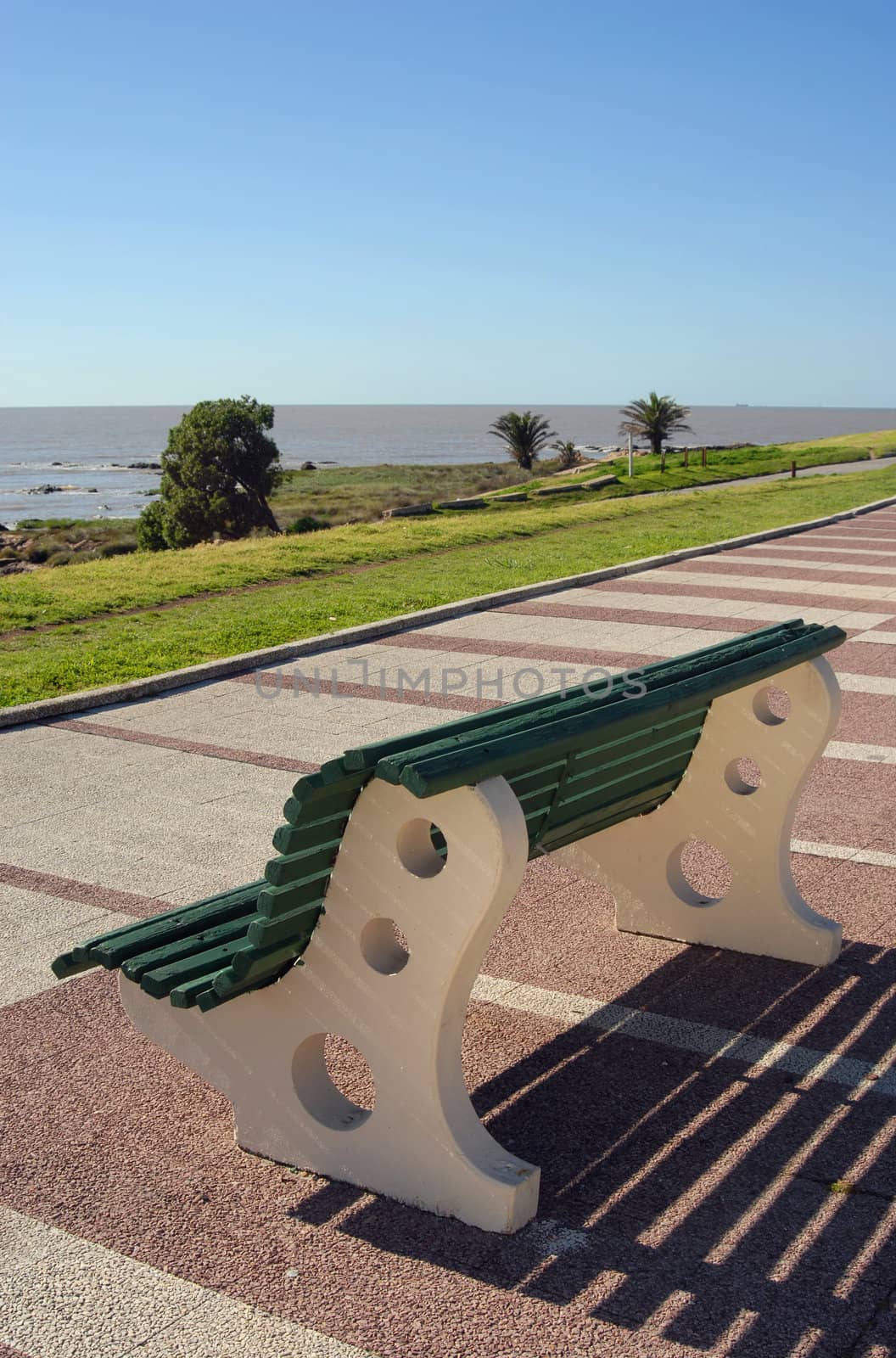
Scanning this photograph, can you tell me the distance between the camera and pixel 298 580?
1515 cm

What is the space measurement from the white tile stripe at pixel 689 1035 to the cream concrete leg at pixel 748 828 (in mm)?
639

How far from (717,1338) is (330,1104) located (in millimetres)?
1222

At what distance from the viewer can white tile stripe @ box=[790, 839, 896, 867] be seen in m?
5.73

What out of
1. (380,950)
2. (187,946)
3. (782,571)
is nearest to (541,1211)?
(380,950)

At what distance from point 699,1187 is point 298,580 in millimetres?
12265

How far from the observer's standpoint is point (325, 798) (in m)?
3.17

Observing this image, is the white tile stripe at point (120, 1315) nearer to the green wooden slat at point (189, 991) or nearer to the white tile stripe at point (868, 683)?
the green wooden slat at point (189, 991)

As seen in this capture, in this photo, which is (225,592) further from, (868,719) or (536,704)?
(536,704)

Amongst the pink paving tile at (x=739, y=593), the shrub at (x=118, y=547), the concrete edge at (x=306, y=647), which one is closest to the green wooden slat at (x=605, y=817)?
the concrete edge at (x=306, y=647)

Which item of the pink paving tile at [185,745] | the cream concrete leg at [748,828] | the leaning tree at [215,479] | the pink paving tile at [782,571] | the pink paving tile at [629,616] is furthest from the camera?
the leaning tree at [215,479]

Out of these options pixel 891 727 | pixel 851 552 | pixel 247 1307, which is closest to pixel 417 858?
pixel 247 1307

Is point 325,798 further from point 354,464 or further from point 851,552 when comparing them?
point 354,464

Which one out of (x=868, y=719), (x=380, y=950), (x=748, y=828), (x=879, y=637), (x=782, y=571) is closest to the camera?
(x=380, y=950)

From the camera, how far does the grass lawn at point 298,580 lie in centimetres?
1054
